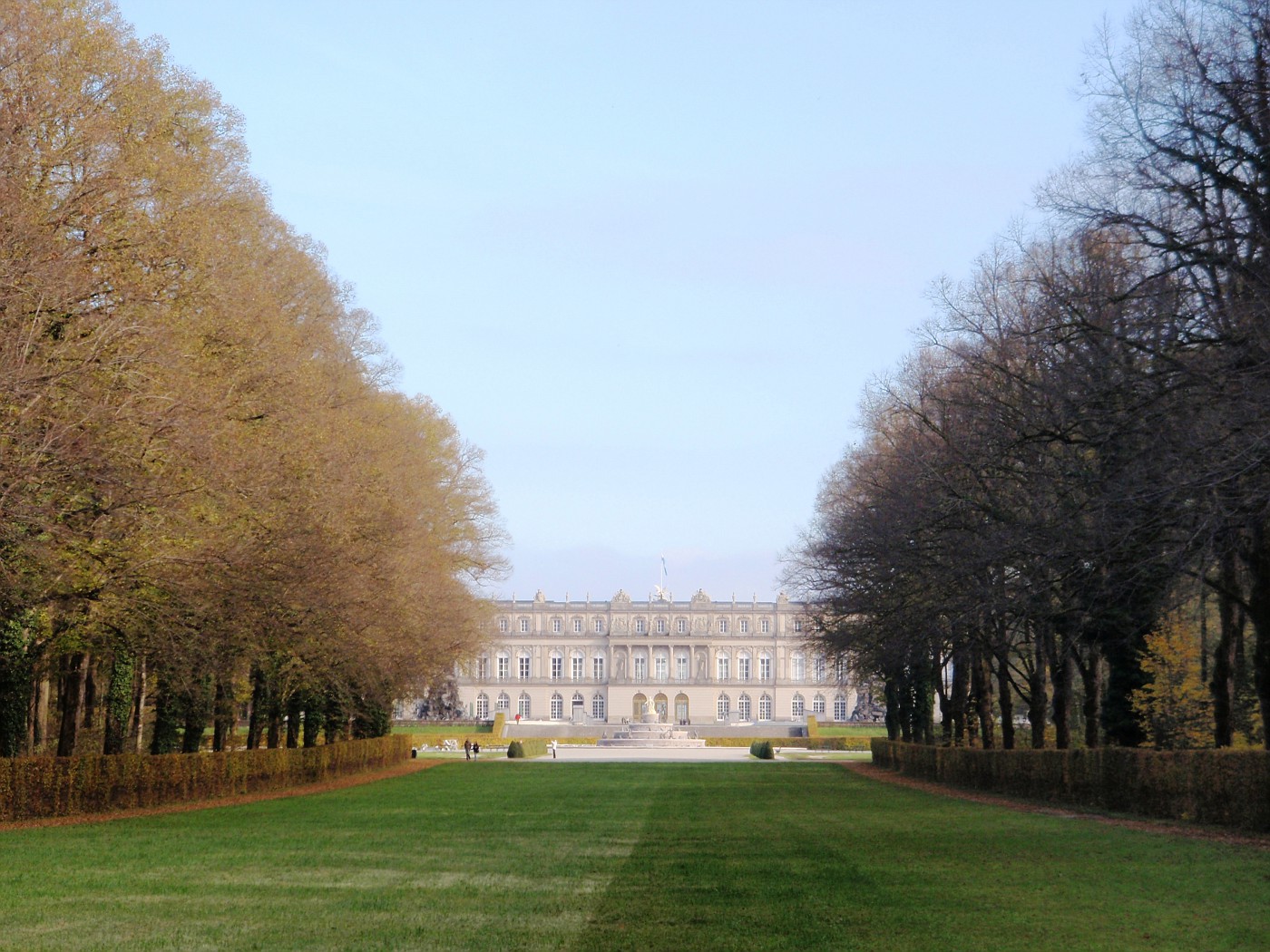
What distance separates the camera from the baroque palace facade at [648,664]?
138 m

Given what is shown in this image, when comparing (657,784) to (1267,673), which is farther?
(657,784)

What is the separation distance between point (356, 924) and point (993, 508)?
16.0 metres

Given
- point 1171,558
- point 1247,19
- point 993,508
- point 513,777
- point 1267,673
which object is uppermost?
point 1247,19

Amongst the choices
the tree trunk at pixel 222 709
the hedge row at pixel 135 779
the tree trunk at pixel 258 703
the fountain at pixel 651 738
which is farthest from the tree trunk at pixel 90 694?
the fountain at pixel 651 738

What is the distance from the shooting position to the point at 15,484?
14797mm

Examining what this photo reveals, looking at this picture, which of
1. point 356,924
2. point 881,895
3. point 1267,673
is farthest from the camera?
point 1267,673

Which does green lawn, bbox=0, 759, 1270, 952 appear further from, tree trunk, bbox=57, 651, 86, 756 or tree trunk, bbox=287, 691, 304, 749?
tree trunk, bbox=287, 691, 304, 749

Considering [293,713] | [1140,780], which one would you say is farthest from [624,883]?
[293,713]

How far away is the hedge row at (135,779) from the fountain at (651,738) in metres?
47.9

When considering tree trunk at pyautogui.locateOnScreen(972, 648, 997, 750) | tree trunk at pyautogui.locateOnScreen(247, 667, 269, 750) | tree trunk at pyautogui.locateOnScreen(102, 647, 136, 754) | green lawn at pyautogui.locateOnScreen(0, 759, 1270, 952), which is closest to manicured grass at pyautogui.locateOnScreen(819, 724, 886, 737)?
tree trunk at pyautogui.locateOnScreen(972, 648, 997, 750)

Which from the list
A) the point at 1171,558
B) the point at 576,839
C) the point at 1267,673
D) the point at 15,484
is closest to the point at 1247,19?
the point at 1171,558

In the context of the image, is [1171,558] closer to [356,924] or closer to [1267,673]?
[1267,673]

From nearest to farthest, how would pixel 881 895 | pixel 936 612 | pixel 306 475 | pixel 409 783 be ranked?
pixel 881 895, pixel 306 475, pixel 936 612, pixel 409 783

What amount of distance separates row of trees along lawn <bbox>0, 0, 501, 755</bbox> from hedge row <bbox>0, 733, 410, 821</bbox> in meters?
0.93
